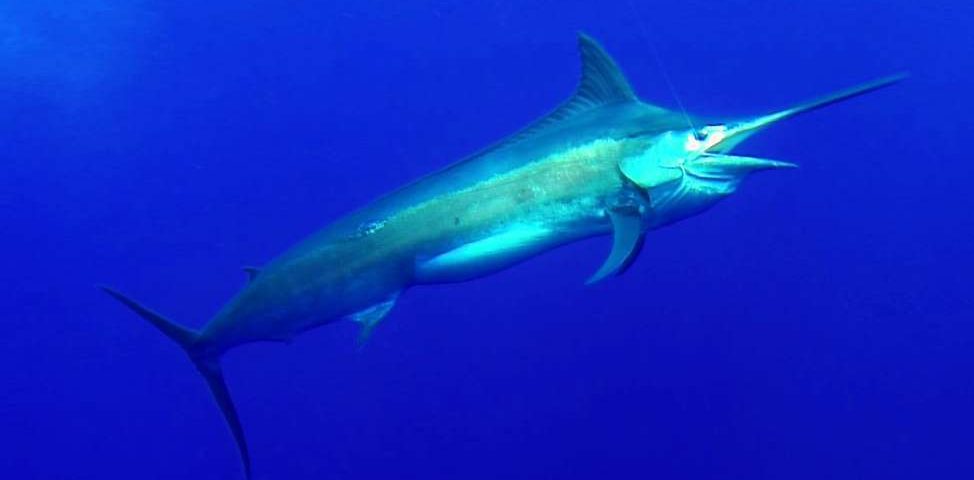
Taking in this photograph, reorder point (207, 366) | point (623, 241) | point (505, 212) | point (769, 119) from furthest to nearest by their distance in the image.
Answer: point (207, 366), point (505, 212), point (623, 241), point (769, 119)

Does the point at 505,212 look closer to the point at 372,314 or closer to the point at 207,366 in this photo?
the point at 372,314

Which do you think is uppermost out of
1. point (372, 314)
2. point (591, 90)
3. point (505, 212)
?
point (591, 90)

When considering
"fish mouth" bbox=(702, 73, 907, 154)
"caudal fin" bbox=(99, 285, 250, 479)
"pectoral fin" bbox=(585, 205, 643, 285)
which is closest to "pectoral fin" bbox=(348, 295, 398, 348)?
"caudal fin" bbox=(99, 285, 250, 479)

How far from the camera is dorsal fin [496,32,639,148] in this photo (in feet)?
12.9

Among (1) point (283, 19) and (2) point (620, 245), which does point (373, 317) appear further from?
(1) point (283, 19)

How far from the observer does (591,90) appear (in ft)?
13.0

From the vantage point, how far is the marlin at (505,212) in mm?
3639

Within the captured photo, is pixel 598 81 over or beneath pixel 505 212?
over

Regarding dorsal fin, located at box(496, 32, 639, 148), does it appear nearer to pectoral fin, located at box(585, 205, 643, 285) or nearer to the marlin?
the marlin

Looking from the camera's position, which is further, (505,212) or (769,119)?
(505,212)

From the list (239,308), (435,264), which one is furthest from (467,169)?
(239,308)

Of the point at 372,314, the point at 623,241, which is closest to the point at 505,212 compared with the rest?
the point at 623,241

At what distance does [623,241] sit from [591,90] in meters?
0.85

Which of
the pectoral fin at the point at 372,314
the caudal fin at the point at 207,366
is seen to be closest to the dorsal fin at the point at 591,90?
the pectoral fin at the point at 372,314
